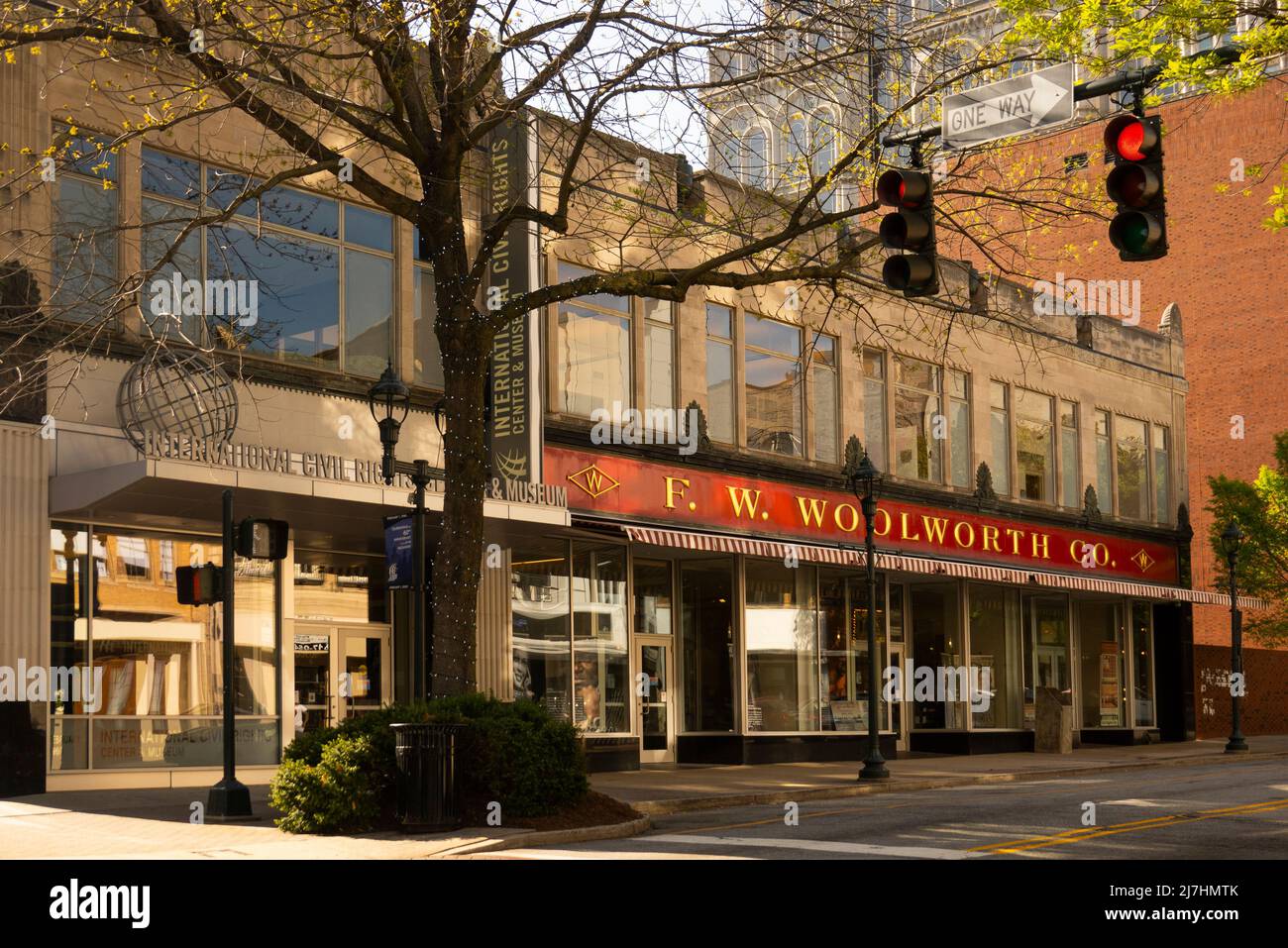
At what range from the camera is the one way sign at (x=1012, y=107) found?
1214cm

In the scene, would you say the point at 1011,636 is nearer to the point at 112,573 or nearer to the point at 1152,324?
the point at 1152,324

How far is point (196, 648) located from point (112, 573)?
5.06 ft

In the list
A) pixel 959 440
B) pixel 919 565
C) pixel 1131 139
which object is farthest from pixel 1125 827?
pixel 959 440

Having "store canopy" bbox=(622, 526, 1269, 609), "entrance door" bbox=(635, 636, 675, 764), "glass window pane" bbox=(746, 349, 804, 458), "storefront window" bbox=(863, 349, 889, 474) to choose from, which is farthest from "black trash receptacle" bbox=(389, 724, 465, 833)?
"storefront window" bbox=(863, 349, 889, 474)

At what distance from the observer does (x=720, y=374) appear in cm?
2853

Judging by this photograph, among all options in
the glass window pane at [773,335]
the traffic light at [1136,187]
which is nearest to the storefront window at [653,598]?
the glass window pane at [773,335]

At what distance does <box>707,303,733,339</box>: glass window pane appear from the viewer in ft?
92.9

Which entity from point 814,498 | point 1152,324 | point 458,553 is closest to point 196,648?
point 458,553

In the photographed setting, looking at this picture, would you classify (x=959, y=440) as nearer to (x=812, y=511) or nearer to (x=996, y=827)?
(x=812, y=511)

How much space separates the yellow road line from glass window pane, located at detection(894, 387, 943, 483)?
15883 millimetres

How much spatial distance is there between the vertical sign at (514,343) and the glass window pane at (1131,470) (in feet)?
71.1

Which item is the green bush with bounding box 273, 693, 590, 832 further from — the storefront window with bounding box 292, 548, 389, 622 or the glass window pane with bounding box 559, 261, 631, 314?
the glass window pane with bounding box 559, 261, 631, 314

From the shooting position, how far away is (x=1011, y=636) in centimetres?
3588

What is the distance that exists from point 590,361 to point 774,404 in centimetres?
518
